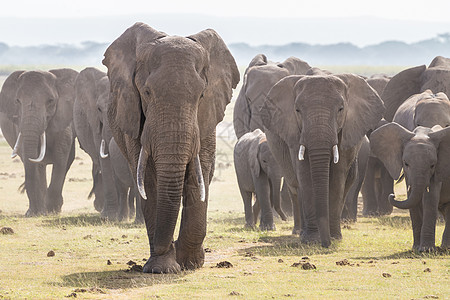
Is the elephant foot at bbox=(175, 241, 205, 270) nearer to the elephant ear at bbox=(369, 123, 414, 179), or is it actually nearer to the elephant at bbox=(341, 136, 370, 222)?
the elephant ear at bbox=(369, 123, 414, 179)

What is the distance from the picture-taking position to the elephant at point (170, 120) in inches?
333

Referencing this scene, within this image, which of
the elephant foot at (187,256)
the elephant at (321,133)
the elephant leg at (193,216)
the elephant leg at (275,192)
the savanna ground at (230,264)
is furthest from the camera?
the elephant leg at (275,192)

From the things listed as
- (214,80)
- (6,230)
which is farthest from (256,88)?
(214,80)

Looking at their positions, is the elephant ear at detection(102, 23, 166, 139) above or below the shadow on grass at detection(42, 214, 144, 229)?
above

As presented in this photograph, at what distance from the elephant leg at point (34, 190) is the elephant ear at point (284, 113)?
20.7 feet

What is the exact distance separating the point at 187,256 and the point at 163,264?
45cm

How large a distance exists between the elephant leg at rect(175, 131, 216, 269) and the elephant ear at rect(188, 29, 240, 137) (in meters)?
0.22

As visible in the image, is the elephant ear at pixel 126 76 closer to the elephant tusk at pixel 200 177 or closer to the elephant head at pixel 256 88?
the elephant tusk at pixel 200 177

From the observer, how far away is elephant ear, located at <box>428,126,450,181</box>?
10.8m

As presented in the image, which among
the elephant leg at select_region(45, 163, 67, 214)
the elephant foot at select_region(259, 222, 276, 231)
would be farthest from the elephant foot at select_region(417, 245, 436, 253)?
the elephant leg at select_region(45, 163, 67, 214)

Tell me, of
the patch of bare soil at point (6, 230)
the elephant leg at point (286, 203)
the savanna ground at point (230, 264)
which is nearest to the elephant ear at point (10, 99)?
the savanna ground at point (230, 264)

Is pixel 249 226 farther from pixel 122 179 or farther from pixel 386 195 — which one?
pixel 386 195

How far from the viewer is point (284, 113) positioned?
12.6m

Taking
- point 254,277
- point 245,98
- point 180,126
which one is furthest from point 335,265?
point 245,98
